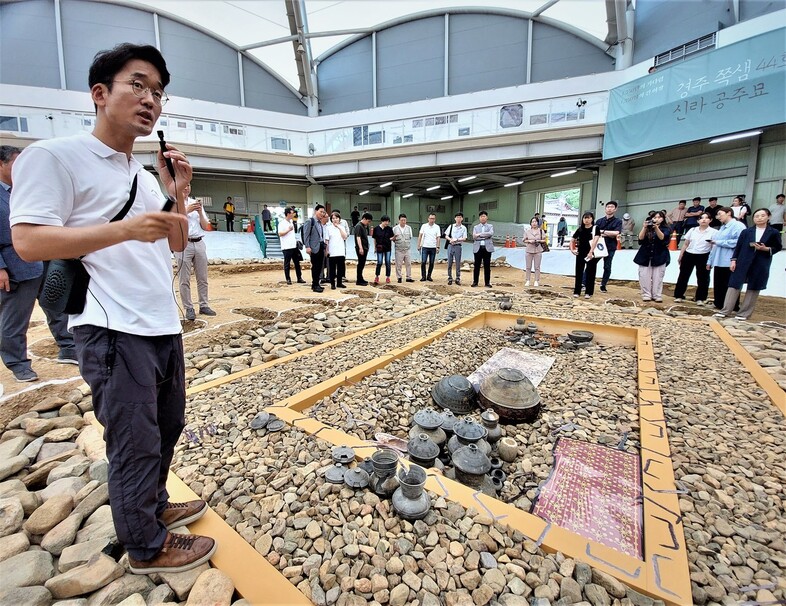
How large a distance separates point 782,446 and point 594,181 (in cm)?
1779

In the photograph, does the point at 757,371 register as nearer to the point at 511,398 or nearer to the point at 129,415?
the point at 511,398

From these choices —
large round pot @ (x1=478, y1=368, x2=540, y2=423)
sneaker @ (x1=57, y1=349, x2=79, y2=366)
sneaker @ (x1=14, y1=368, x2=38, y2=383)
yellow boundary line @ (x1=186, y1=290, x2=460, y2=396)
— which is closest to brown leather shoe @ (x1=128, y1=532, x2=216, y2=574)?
yellow boundary line @ (x1=186, y1=290, x2=460, y2=396)

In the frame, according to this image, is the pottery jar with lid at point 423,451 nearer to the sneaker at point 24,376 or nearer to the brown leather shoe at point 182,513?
the brown leather shoe at point 182,513

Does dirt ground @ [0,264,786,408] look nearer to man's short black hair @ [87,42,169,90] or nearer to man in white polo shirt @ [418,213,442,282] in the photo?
man in white polo shirt @ [418,213,442,282]

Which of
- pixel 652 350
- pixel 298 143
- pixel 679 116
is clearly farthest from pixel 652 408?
pixel 298 143

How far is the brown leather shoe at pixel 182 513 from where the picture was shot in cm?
156

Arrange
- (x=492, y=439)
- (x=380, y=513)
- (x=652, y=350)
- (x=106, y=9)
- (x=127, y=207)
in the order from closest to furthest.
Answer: (x=127, y=207), (x=380, y=513), (x=492, y=439), (x=652, y=350), (x=106, y=9)

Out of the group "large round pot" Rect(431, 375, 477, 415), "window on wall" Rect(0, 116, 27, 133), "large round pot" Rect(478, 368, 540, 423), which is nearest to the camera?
"large round pot" Rect(478, 368, 540, 423)

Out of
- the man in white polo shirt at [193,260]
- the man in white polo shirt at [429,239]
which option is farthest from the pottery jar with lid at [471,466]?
Result: the man in white polo shirt at [429,239]

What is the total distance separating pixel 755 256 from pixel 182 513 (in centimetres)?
779

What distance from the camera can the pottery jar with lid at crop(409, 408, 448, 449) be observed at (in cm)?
263

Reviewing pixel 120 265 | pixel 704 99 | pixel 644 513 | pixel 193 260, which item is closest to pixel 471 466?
pixel 644 513

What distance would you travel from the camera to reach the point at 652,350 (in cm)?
409

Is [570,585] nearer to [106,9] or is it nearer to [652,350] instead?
[652,350]
